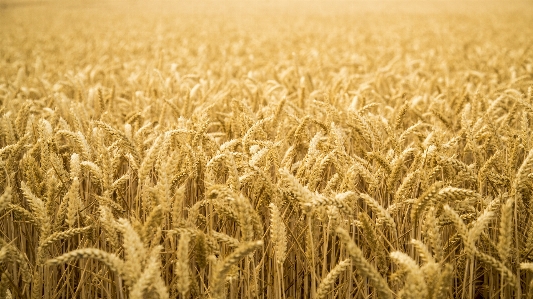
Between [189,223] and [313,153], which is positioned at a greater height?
[313,153]

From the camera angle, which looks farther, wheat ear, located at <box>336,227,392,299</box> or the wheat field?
the wheat field

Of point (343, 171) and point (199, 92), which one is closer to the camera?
point (343, 171)

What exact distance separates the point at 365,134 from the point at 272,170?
472mm

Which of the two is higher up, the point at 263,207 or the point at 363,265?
the point at 363,265

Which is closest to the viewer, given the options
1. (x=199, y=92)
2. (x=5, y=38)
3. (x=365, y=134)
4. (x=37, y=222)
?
(x=37, y=222)

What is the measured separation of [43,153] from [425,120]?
2065mm

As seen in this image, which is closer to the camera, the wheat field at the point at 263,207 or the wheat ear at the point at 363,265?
the wheat ear at the point at 363,265

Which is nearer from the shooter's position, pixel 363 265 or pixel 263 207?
pixel 363 265

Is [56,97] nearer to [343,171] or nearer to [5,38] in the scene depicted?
[343,171]

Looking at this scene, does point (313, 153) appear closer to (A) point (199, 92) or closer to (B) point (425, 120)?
(B) point (425, 120)

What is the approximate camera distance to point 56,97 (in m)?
2.77

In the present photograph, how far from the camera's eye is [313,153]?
5.07 ft

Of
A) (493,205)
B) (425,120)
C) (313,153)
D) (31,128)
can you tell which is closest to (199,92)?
(31,128)

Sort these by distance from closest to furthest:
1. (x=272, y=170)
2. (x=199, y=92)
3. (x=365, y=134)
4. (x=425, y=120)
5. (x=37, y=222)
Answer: (x=37, y=222) → (x=365, y=134) → (x=272, y=170) → (x=425, y=120) → (x=199, y=92)
